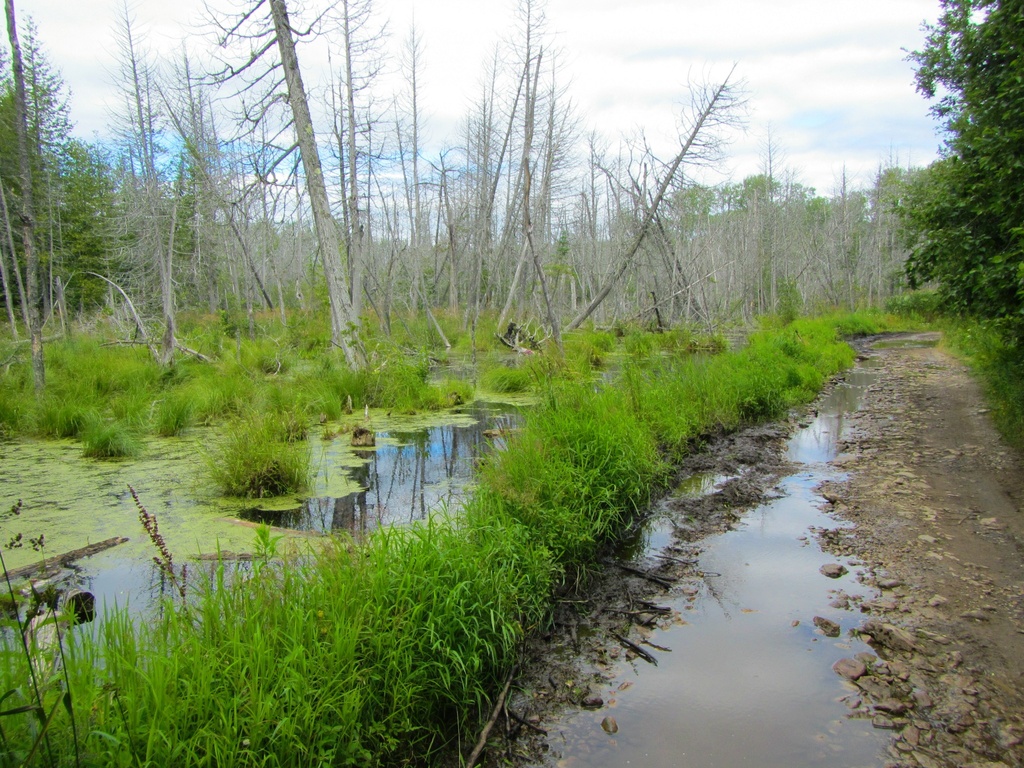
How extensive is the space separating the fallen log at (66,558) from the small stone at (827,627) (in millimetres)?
4453

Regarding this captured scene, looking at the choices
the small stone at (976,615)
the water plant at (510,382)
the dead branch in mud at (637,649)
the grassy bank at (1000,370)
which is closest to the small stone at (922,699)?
the small stone at (976,615)

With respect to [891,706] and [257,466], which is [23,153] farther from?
[891,706]

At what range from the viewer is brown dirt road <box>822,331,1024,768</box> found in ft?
9.02

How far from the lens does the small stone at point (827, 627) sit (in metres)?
3.56

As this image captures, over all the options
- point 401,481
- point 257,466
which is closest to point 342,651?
point 257,466

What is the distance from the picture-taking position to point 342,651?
2531mm

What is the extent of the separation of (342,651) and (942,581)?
373 cm

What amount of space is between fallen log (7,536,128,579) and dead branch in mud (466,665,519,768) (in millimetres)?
2765

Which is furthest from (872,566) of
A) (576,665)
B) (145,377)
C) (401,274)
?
(401,274)

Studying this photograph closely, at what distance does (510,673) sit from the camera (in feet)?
10.2

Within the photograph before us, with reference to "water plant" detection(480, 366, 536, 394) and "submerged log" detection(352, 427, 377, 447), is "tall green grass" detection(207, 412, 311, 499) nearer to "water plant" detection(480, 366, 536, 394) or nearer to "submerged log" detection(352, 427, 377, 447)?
"submerged log" detection(352, 427, 377, 447)

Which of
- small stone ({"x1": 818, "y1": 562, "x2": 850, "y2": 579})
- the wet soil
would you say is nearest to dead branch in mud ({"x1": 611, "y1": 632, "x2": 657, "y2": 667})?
the wet soil

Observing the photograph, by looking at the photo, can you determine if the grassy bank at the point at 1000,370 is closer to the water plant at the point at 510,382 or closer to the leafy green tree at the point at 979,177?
the leafy green tree at the point at 979,177

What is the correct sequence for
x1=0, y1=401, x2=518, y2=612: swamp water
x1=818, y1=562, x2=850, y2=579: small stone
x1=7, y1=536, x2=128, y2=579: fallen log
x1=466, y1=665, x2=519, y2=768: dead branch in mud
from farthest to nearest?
x1=818, y1=562, x2=850, y2=579: small stone
x1=0, y1=401, x2=518, y2=612: swamp water
x1=7, y1=536, x2=128, y2=579: fallen log
x1=466, y1=665, x2=519, y2=768: dead branch in mud
